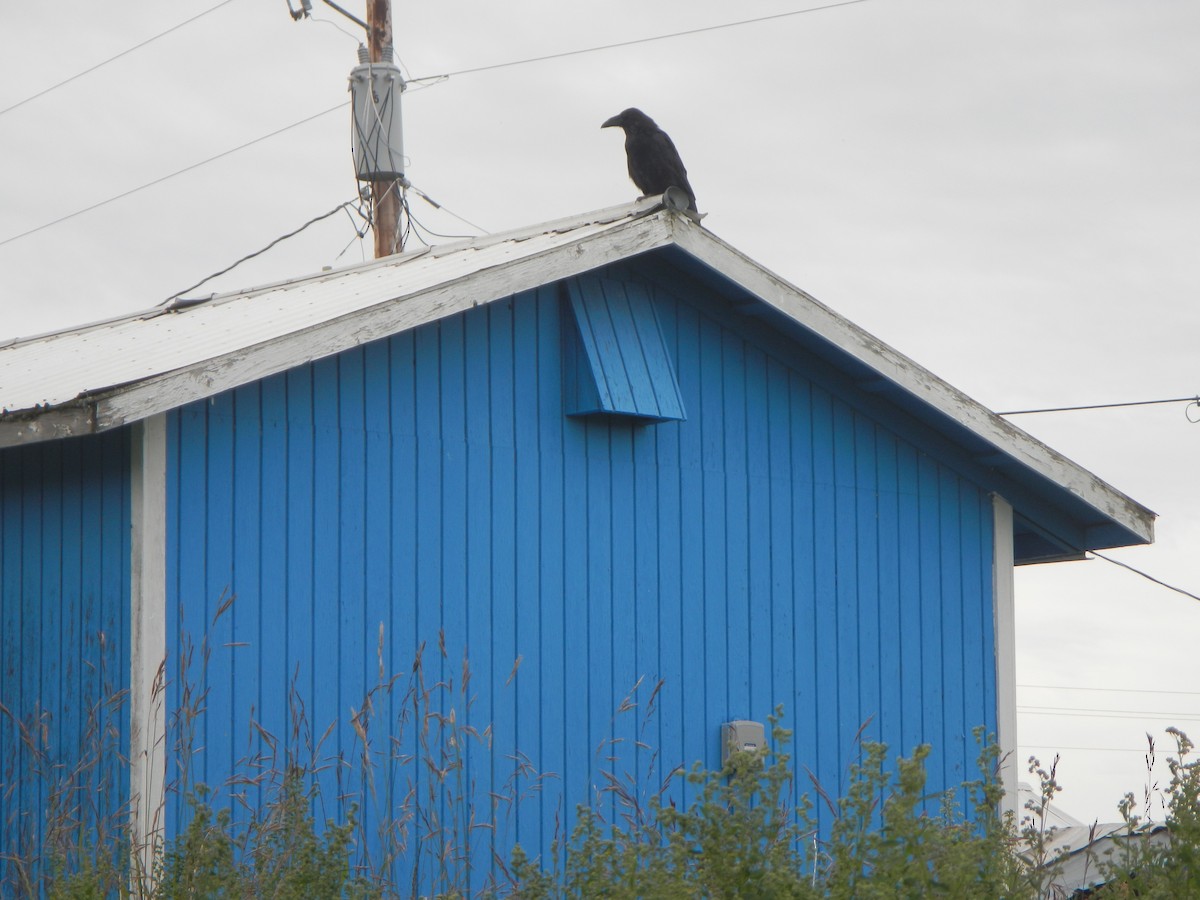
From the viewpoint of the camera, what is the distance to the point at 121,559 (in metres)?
5.91

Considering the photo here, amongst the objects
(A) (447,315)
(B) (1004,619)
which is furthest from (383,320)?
(B) (1004,619)

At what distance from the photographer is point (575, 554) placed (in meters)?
7.14

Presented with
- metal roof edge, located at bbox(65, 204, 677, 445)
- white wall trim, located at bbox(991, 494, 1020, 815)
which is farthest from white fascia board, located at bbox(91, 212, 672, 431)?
white wall trim, located at bbox(991, 494, 1020, 815)

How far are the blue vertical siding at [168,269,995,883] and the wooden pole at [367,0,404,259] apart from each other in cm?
750

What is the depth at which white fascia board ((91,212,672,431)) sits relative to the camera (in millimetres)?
5395

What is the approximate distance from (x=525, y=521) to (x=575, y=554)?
0.31m

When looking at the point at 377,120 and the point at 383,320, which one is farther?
the point at 377,120

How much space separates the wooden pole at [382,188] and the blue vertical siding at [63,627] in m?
8.27

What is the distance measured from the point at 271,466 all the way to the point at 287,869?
1695 millimetres

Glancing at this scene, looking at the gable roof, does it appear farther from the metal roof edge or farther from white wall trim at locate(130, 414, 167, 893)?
white wall trim at locate(130, 414, 167, 893)

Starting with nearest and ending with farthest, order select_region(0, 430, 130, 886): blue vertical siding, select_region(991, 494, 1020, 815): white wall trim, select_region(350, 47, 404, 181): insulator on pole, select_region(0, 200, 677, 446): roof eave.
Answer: select_region(0, 200, 677, 446): roof eave < select_region(0, 430, 130, 886): blue vertical siding < select_region(991, 494, 1020, 815): white wall trim < select_region(350, 47, 404, 181): insulator on pole

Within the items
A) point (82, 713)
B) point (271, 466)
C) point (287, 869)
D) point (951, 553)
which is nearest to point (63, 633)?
point (82, 713)

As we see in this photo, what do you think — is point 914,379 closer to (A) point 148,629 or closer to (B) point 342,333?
(B) point 342,333

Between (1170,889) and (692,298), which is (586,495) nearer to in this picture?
(692,298)
